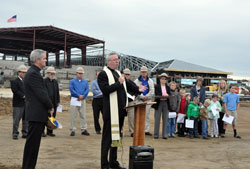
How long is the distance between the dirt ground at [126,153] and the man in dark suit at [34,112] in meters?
0.90

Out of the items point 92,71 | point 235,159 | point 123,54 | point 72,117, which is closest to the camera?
point 235,159

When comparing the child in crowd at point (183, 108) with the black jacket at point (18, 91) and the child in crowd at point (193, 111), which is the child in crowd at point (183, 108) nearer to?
the child in crowd at point (193, 111)

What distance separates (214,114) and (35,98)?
268 inches

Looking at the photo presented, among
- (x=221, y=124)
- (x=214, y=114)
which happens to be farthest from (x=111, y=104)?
(x=221, y=124)

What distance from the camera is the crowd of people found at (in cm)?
441

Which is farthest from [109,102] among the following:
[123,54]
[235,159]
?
[123,54]

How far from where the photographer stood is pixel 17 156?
587 centimetres

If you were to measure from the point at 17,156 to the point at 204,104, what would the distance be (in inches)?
249

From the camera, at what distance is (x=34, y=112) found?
172 inches

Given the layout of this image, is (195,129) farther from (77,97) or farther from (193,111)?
(77,97)

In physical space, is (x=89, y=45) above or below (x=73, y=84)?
above

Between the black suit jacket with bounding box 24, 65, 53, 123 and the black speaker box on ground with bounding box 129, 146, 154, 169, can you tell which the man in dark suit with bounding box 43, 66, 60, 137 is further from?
the black speaker box on ground with bounding box 129, 146, 154, 169

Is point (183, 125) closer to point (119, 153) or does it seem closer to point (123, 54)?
point (119, 153)

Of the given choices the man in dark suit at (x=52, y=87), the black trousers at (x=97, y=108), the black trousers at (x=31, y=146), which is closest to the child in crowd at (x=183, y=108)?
the black trousers at (x=97, y=108)
